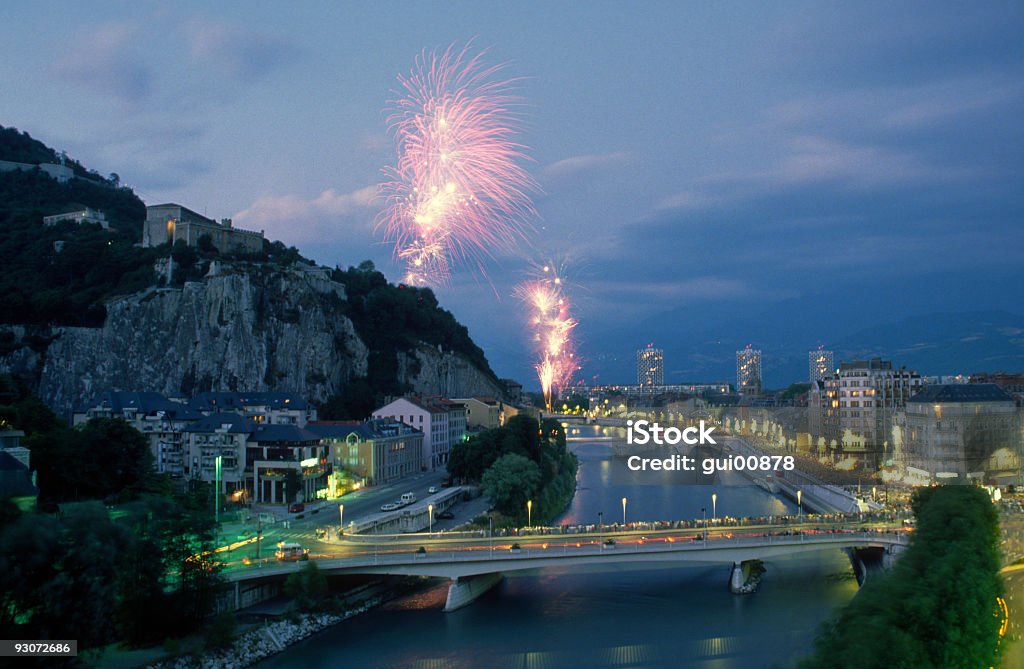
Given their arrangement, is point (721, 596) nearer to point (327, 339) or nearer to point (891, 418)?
point (891, 418)

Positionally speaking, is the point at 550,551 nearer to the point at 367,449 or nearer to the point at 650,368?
the point at 367,449

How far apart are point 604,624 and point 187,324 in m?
30.0

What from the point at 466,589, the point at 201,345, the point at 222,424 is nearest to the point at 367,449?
the point at 222,424

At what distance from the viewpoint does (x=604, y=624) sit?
1653 centimetres

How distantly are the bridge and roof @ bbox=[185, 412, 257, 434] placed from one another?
9.19m

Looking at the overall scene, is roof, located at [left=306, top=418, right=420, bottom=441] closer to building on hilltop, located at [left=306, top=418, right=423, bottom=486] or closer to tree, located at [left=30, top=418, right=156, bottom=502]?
building on hilltop, located at [left=306, top=418, right=423, bottom=486]

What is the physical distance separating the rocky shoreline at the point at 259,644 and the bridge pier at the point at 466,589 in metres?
1.91

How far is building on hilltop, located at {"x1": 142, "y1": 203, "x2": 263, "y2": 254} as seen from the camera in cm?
4678

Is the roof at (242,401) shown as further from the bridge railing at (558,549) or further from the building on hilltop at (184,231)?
the bridge railing at (558,549)

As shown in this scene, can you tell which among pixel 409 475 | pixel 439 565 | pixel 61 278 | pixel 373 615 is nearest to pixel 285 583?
pixel 373 615

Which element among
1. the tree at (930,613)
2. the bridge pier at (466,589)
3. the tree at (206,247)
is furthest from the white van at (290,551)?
the tree at (206,247)

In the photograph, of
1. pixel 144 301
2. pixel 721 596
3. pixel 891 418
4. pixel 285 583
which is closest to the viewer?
pixel 285 583

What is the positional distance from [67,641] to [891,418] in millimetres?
33390

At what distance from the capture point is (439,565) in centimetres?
1744
